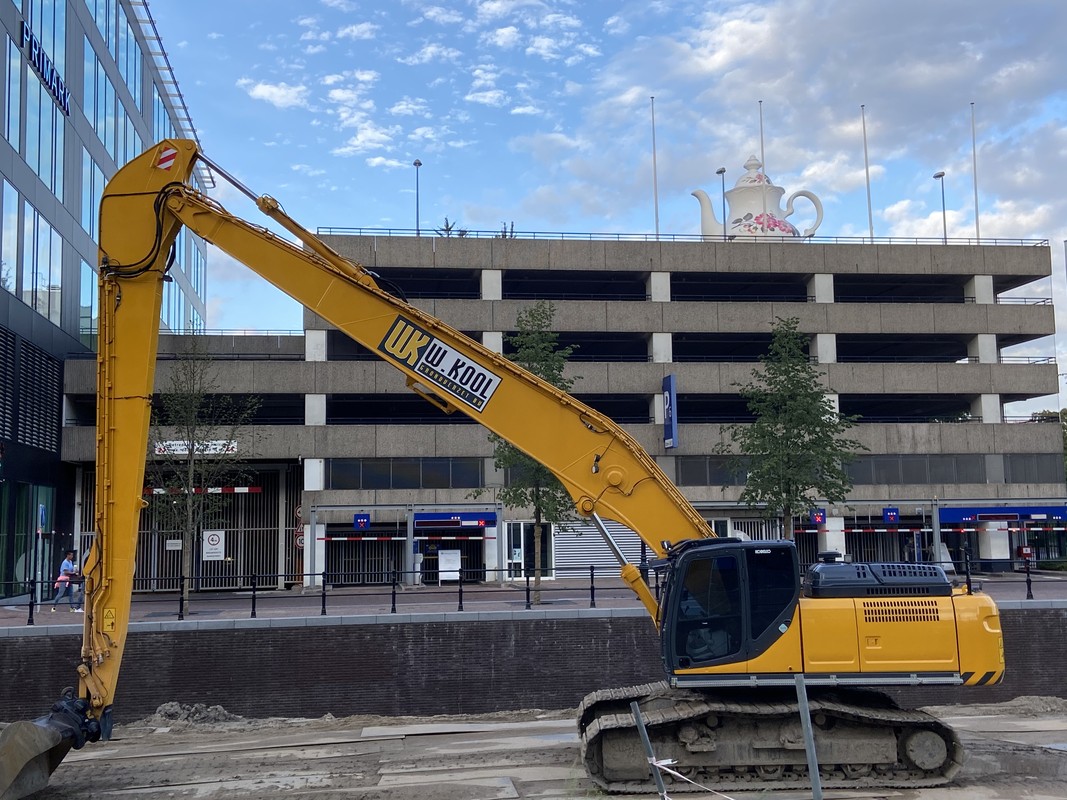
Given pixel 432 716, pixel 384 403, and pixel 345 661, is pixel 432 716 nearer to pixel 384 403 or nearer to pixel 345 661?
pixel 345 661

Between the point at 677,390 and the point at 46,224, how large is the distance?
23.2 meters

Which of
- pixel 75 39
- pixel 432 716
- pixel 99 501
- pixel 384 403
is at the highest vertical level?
pixel 75 39

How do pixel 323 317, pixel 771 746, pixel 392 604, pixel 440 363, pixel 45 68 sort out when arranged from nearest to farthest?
pixel 771 746 → pixel 323 317 → pixel 440 363 → pixel 392 604 → pixel 45 68

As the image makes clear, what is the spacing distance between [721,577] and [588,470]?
2116mm

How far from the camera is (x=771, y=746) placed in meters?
12.2

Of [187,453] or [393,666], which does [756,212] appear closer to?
[187,453]

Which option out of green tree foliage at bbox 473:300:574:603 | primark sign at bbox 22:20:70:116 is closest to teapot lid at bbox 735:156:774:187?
green tree foliage at bbox 473:300:574:603

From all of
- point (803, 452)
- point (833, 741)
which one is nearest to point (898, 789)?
point (833, 741)

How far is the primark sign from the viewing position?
100 ft

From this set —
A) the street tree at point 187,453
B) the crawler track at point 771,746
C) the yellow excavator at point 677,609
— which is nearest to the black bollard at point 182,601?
the street tree at point 187,453

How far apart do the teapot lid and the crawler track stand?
1499 inches

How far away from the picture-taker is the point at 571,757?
14.0 m

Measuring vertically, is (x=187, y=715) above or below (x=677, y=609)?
below

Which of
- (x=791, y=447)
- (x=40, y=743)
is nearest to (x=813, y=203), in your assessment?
(x=791, y=447)
